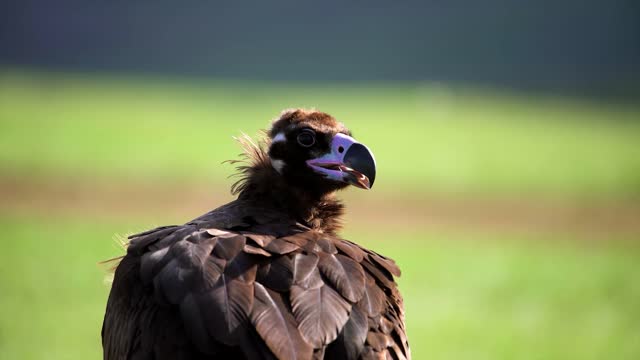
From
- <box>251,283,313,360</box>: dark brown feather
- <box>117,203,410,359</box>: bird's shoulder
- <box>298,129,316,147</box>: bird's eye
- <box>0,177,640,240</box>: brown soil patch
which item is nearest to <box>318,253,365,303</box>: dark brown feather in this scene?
<box>117,203,410,359</box>: bird's shoulder

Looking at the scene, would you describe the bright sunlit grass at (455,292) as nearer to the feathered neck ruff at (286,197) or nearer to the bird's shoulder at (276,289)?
the feathered neck ruff at (286,197)

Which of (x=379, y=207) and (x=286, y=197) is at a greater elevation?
(x=286, y=197)

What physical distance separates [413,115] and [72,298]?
25.9 meters

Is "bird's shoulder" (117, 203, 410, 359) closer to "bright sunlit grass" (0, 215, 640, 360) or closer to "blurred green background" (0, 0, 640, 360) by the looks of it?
"blurred green background" (0, 0, 640, 360)

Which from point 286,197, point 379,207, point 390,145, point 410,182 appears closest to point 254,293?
point 286,197

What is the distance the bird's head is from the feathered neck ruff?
0.21 ft

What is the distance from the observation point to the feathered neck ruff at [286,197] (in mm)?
6062

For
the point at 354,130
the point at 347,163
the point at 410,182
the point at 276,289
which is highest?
the point at 347,163

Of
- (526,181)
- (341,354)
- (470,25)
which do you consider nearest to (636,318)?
(341,354)

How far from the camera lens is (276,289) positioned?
15.5 feet

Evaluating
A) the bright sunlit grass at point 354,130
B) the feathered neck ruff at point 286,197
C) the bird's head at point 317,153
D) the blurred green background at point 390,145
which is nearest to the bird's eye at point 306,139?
the bird's head at point 317,153

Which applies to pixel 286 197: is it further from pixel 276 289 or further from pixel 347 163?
pixel 276 289

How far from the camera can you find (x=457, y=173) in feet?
86.4

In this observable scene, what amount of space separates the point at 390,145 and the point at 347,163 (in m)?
24.9
